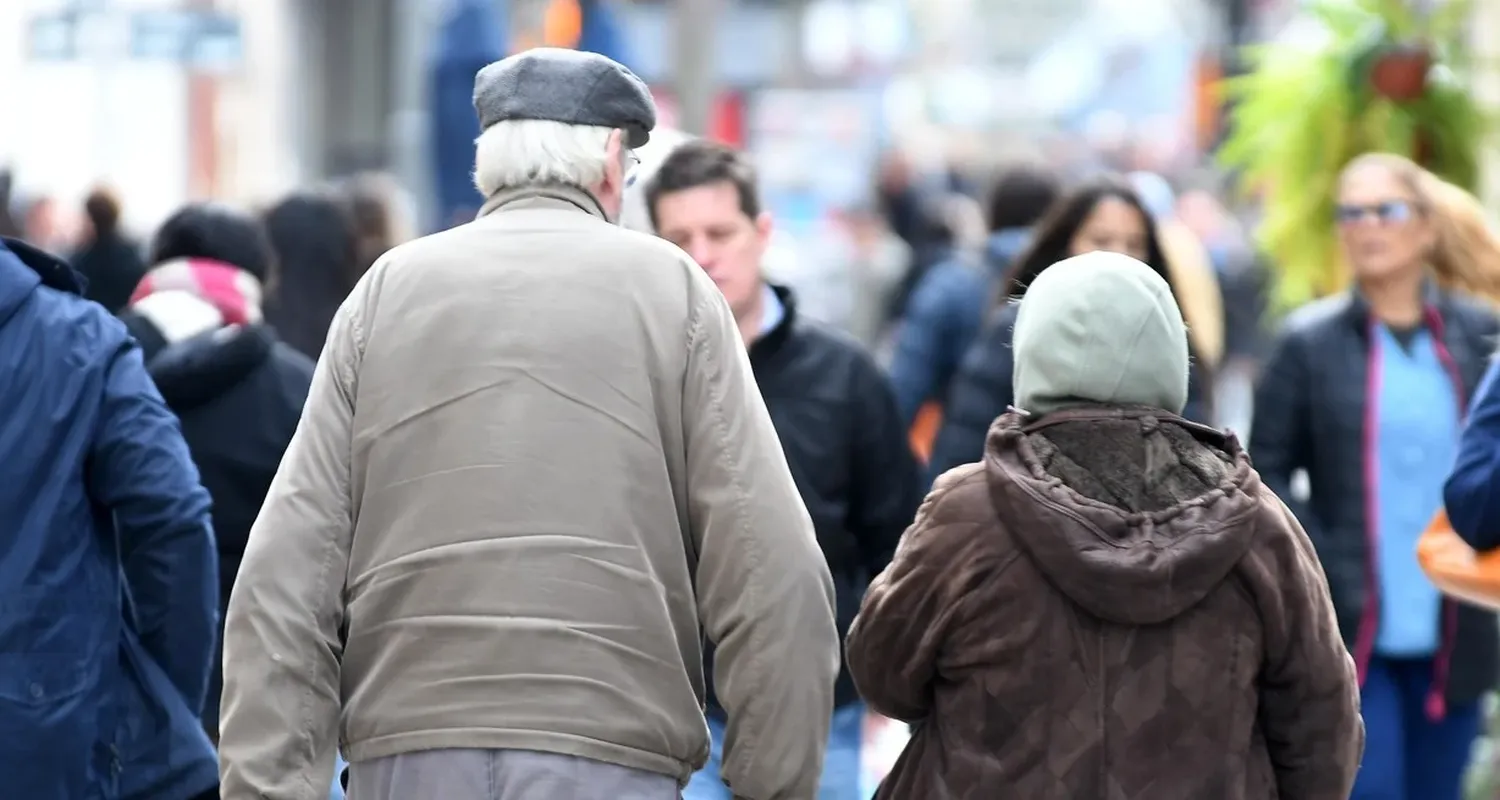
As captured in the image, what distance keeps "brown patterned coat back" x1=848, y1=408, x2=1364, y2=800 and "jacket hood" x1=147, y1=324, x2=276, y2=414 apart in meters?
2.66

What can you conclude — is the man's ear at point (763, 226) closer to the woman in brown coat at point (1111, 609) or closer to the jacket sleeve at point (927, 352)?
the woman in brown coat at point (1111, 609)

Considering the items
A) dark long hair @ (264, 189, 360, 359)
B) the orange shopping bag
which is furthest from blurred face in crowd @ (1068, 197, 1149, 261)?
dark long hair @ (264, 189, 360, 359)

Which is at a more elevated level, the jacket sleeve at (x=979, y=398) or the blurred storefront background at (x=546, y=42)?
the jacket sleeve at (x=979, y=398)

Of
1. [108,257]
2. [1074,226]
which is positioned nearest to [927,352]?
[1074,226]

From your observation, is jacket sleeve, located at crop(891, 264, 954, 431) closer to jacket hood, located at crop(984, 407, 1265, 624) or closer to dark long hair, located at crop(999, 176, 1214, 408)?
dark long hair, located at crop(999, 176, 1214, 408)

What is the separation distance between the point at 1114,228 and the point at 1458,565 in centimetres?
192

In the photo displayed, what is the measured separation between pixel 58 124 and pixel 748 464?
1759 centimetres

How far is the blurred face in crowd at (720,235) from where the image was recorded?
19.6 ft

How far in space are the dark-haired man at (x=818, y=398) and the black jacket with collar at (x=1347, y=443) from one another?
56.6 inches

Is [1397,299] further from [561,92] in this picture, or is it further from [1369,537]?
[561,92]

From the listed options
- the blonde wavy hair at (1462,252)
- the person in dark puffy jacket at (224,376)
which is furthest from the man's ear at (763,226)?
the blonde wavy hair at (1462,252)

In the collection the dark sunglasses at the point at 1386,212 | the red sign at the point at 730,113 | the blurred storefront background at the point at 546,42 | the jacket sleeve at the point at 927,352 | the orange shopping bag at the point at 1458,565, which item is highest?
the dark sunglasses at the point at 1386,212

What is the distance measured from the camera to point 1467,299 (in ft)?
24.8

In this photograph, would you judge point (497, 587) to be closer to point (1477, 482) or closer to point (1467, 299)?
point (1477, 482)
